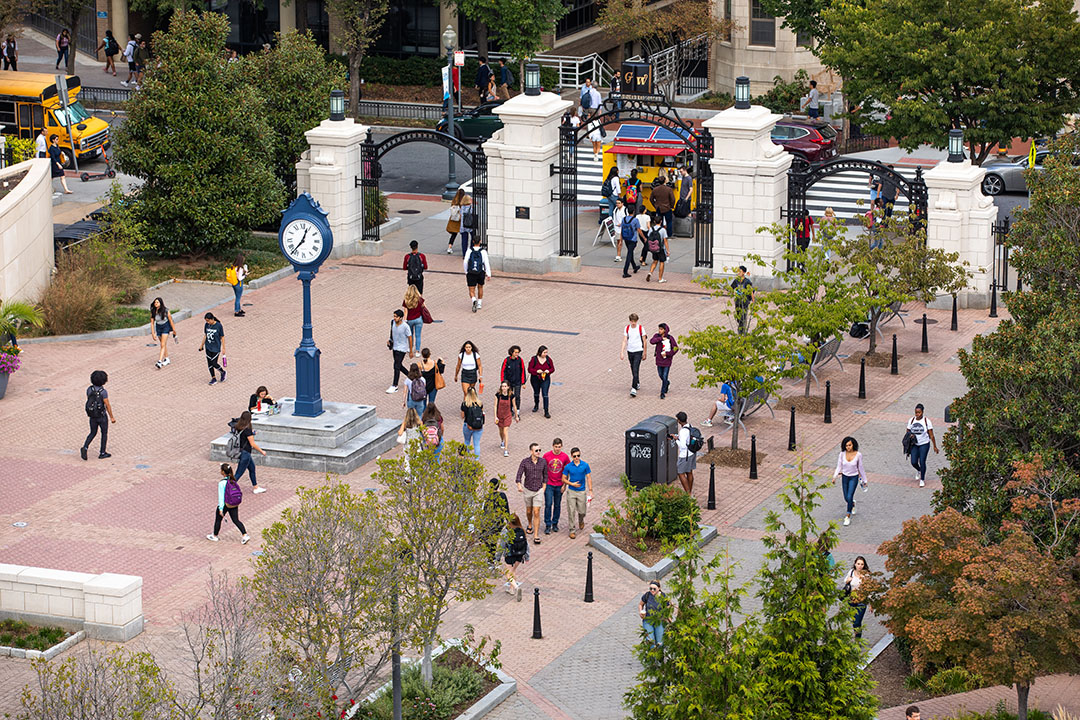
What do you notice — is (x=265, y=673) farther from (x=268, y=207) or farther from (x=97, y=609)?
(x=268, y=207)

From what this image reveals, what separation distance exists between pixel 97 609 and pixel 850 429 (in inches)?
518

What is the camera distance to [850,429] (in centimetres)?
2850

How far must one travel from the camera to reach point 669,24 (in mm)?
56812

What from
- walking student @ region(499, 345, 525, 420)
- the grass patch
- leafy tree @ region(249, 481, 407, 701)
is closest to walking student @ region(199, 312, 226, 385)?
walking student @ region(499, 345, 525, 420)

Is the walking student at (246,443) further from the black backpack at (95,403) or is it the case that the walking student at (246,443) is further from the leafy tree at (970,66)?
the leafy tree at (970,66)

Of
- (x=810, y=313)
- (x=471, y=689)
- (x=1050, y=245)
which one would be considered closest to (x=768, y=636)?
(x=471, y=689)

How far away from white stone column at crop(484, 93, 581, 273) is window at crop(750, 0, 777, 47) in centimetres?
2010

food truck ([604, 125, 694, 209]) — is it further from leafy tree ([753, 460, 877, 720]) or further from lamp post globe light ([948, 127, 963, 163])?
leafy tree ([753, 460, 877, 720])

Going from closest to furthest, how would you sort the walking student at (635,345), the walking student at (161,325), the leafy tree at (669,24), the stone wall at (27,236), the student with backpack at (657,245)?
the walking student at (635,345) → the walking student at (161,325) → the stone wall at (27,236) → the student with backpack at (657,245) → the leafy tree at (669,24)

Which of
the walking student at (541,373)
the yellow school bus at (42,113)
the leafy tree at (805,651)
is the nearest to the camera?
the leafy tree at (805,651)

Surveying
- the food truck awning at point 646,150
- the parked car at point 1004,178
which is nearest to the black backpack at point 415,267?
the food truck awning at point 646,150

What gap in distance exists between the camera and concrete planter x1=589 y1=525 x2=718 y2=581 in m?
22.5

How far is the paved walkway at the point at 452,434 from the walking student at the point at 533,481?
0.40 meters

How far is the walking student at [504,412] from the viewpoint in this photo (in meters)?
26.5
